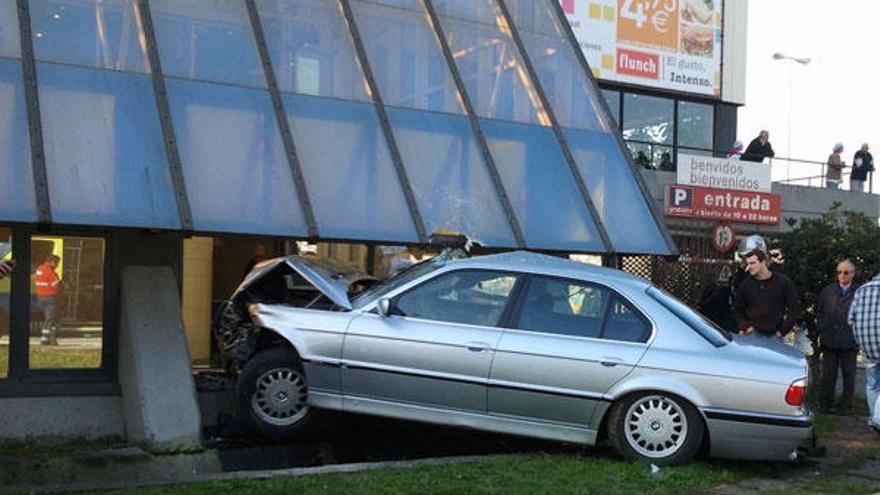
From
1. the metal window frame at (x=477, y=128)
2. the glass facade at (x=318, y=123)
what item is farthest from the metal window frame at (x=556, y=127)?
the metal window frame at (x=477, y=128)

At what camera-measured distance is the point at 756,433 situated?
6.32 meters

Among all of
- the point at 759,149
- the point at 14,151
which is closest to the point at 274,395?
the point at 14,151

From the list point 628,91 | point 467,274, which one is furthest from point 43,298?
point 628,91

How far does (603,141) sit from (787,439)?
420cm

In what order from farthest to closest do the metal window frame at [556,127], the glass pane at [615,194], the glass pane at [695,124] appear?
the glass pane at [695,124], the glass pane at [615,194], the metal window frame at [556,127]

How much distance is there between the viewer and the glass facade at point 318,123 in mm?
7062

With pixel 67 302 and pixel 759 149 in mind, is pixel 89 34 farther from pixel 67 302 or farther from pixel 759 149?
pixel 759 149

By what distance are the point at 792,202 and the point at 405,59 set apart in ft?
48.8

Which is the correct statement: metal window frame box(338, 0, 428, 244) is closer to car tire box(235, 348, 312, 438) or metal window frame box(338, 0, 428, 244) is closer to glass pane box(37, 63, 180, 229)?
car tire box(235, 348, 312, 438)

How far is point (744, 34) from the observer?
972 inches

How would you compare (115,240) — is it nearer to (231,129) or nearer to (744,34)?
(231,129)

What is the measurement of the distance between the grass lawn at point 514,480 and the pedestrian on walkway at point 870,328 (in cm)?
209

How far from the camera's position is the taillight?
20.6ft

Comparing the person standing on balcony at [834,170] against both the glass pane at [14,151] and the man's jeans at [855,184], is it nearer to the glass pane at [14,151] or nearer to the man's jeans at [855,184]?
the man's jeans at [855,184]
